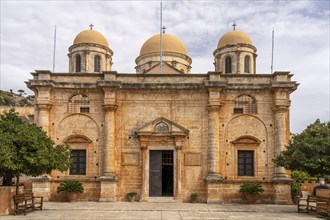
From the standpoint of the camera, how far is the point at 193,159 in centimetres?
2322

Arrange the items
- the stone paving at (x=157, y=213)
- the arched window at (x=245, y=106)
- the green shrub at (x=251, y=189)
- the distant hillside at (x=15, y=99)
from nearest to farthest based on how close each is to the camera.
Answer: the stone paving at (x=157, y=213)
the green shrub at (x=251, y=189)
the arched window at (x=245, y=106)
the distant hillside at (x=15, y=99)

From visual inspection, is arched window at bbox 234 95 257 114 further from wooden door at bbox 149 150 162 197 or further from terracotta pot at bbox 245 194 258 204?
wooden door at bbox 149 150 162 197

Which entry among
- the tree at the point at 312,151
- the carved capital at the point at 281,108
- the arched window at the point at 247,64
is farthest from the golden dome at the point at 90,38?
the tree at the point at 312,151

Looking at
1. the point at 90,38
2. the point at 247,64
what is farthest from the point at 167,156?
the point at 90,38

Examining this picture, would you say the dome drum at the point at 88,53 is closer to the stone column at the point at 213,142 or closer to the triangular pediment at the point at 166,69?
the triangular pediment at the point at 166,69

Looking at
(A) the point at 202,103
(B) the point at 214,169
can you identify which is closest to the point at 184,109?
(A) the point at 202,103

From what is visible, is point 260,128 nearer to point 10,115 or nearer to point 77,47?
point 10,115

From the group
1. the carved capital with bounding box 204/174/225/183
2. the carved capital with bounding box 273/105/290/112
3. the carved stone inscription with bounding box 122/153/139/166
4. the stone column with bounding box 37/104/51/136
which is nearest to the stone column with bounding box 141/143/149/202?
the carved stone inscription with bounding box 122/153/139/166

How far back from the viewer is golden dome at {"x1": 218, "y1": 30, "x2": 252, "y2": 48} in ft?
113

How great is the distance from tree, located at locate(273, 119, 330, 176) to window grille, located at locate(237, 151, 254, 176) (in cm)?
499

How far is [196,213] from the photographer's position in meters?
17.5

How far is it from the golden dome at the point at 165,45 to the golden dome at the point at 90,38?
3789 millimetres

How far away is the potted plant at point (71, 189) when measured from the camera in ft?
73.0

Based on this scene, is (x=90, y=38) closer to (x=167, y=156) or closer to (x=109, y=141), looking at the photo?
(x=109, y=141)
